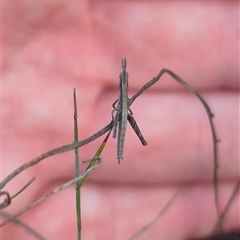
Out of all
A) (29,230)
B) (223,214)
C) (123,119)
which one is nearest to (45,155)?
(123,119)

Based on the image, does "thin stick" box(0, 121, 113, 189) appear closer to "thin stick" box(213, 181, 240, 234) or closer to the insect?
the insect

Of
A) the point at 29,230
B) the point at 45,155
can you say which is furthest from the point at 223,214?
the point at 45,155

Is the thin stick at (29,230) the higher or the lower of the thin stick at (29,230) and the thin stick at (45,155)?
the lower

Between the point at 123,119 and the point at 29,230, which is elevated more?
the point at 123,119

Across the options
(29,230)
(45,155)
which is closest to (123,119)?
(45,155)

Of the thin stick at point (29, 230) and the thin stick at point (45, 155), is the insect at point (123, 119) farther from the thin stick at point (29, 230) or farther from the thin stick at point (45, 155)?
the thin stick at point (29, 230)

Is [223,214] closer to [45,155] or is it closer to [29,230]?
[29,230]

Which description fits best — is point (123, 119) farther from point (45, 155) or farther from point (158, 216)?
point (158, 216)

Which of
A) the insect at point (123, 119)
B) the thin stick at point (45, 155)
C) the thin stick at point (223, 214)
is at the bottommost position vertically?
the thin stick at point (223, 214)

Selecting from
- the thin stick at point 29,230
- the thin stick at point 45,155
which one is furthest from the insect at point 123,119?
the thin stick at point 29,230

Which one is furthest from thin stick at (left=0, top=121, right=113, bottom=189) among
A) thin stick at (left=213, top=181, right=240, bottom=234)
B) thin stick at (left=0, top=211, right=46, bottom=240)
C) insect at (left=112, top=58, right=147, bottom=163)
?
thin stick at (left=213, top=181, right=240, bottom=234)

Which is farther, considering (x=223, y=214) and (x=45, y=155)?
(x=223, y=214)

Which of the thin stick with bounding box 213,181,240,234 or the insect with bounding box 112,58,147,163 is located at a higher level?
the insect with bounding box 112,58,147,163

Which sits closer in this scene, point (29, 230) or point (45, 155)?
point (45, 155)
